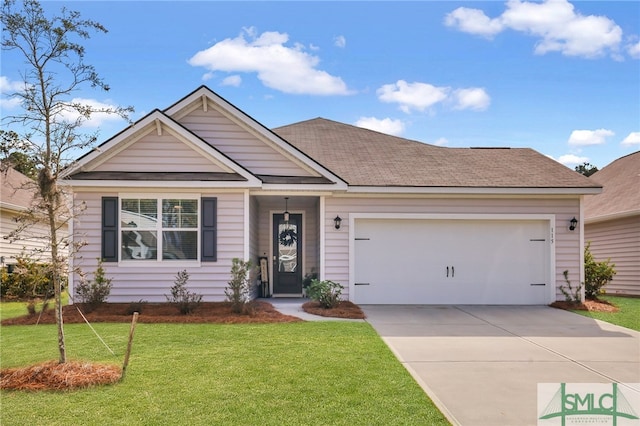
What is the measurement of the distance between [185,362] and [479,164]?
401 inches

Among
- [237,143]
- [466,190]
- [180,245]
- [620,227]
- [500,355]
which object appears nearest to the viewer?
[500,355]

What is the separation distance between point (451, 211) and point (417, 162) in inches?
77.2

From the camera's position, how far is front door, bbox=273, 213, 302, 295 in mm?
14609

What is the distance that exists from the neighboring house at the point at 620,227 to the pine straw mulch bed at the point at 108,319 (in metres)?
10.0

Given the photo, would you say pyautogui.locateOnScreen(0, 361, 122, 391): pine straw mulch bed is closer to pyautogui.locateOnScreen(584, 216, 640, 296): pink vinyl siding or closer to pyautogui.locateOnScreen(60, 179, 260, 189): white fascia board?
pyautogui.locateOnScreen(60, 179, 260, 189): white fascia board

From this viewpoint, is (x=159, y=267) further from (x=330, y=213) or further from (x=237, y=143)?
(x=330, y=213)

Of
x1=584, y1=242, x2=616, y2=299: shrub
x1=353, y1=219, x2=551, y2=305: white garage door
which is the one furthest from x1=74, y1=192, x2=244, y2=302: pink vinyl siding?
x1=584, y1=242, x2=616, y2=299: shrub

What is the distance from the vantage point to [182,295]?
36.0 ft

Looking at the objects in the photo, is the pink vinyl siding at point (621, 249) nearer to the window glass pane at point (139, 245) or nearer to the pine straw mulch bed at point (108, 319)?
the pine straw mulch bed at point (108, 319)

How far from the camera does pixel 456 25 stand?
503 inches

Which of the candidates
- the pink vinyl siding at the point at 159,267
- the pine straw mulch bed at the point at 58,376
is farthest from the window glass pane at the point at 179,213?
the pine straw mulch bed at the point at 58,376

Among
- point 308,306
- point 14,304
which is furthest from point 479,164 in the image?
point 14,304

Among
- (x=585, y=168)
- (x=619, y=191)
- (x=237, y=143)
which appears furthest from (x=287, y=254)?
(x=585, y=168)

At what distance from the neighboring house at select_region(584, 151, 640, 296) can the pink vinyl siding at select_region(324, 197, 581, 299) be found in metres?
4.20
